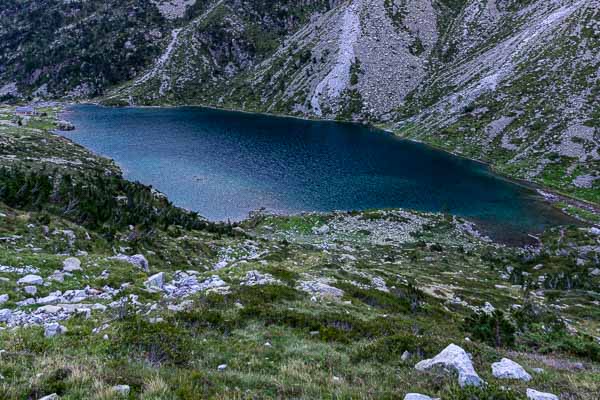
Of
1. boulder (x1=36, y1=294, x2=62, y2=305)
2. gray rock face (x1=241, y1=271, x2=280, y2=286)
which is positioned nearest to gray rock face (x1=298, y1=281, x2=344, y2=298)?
gray rock face (x1=241, y1=271, x2=280, y2=286)

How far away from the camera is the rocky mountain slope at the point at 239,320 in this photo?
830 centimetres

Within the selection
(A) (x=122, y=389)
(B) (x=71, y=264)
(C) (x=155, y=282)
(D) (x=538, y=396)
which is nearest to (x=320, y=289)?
(C) (x=155, y=282)

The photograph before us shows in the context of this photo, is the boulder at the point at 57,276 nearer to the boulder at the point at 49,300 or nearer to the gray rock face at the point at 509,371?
the boulder at the point at 49,300

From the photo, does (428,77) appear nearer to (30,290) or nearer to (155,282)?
(155,282)

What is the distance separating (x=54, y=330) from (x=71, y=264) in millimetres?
7578

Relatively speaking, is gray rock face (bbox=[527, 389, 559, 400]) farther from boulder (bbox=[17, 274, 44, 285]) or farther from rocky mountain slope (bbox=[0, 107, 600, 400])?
boulder (bbox=[17, 274, 44, 285])

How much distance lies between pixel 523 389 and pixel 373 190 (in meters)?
65.5

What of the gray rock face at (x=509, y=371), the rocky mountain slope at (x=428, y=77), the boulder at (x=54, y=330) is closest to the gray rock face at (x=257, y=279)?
the boulder at (x=54, y=330)

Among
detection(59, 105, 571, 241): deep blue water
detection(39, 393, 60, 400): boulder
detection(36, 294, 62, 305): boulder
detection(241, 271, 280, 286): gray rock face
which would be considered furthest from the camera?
detection(59, 105, 571, 241): deep blue water

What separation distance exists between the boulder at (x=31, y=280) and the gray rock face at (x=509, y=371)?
15790mm

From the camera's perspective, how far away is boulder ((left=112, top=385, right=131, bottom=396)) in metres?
7.03

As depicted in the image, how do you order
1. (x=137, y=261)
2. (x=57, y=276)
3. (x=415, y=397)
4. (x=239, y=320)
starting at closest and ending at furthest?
(x=415, y=397) → (x=239, y=320) → (x=57, y=276) → (x=137, y=261)

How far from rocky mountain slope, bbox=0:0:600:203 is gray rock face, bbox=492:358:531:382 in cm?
7700

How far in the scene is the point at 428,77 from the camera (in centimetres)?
14125
